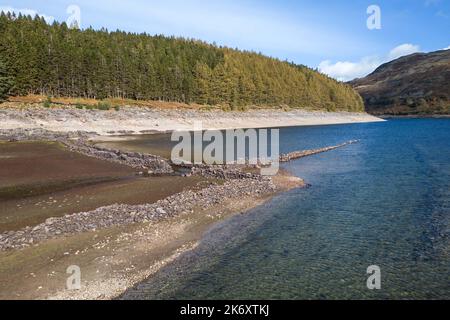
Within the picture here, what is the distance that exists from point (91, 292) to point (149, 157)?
30.6 meters

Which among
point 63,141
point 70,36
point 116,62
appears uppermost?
point 70,36

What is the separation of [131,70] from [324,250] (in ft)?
401

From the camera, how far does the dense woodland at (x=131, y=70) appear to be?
342ft

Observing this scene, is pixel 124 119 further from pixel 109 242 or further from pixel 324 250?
pixel 324 250

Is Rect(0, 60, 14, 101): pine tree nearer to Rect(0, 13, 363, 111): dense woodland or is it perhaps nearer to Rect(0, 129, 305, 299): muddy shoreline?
Rect(0, 13, 363, 111): dense woodland

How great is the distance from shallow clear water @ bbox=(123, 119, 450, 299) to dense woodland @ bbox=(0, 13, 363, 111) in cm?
8143

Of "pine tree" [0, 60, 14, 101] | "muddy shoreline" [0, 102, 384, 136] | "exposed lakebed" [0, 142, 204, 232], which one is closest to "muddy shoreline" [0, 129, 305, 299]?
"exposed lakebed" [0, 142, 204, 232]

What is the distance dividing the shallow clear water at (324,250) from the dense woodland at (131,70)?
8143cm

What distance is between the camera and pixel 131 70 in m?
128

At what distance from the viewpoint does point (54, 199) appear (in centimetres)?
2472

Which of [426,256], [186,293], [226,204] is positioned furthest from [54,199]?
[426,256]

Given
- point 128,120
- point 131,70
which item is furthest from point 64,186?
point 131,70

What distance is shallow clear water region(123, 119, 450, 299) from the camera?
13.5 metres

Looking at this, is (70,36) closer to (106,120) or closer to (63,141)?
(106,120)
